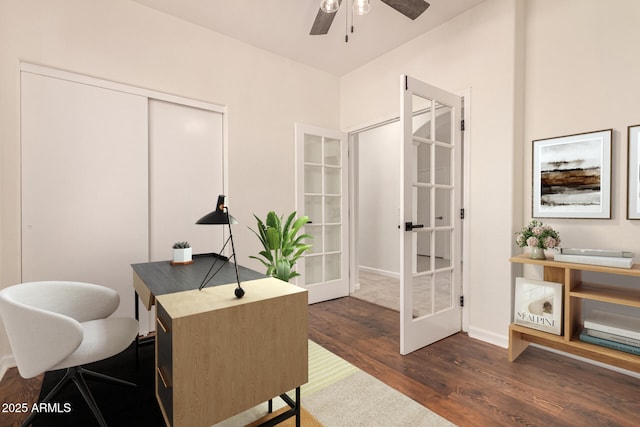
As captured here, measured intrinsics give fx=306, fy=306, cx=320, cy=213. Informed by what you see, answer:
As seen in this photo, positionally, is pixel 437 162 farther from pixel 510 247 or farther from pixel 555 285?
pixel 555 285

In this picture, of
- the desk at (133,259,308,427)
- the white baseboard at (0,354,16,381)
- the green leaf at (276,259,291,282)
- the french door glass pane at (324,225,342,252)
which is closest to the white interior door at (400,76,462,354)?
the green leaf at (276,259,291,282)

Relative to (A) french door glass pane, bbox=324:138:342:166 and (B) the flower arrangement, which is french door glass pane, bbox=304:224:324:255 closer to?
(A) french door glass pane, bbox=324:138:342:166

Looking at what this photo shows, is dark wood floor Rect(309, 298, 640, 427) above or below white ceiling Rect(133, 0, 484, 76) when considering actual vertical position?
below

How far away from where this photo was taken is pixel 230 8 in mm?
2668

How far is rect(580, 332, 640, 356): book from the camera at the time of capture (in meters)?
1.85

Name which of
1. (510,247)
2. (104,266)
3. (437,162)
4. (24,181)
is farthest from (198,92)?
(510,247)

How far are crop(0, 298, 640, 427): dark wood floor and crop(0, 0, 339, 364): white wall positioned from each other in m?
1.47

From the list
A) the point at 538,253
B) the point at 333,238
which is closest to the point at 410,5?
the point at 538,253

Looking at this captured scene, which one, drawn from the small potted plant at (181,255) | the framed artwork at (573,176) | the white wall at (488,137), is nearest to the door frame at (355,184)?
the white wall at (488,137)

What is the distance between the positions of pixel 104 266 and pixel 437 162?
2.90 meters

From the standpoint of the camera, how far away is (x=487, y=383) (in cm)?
197

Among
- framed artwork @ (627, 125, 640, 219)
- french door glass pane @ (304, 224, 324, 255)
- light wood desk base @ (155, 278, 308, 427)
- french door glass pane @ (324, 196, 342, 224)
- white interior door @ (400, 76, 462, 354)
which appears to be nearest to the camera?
light wood desk base @ (155, 278, 308, 427)

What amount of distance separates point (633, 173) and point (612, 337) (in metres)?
1.07

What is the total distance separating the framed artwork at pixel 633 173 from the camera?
1993 millimetres
